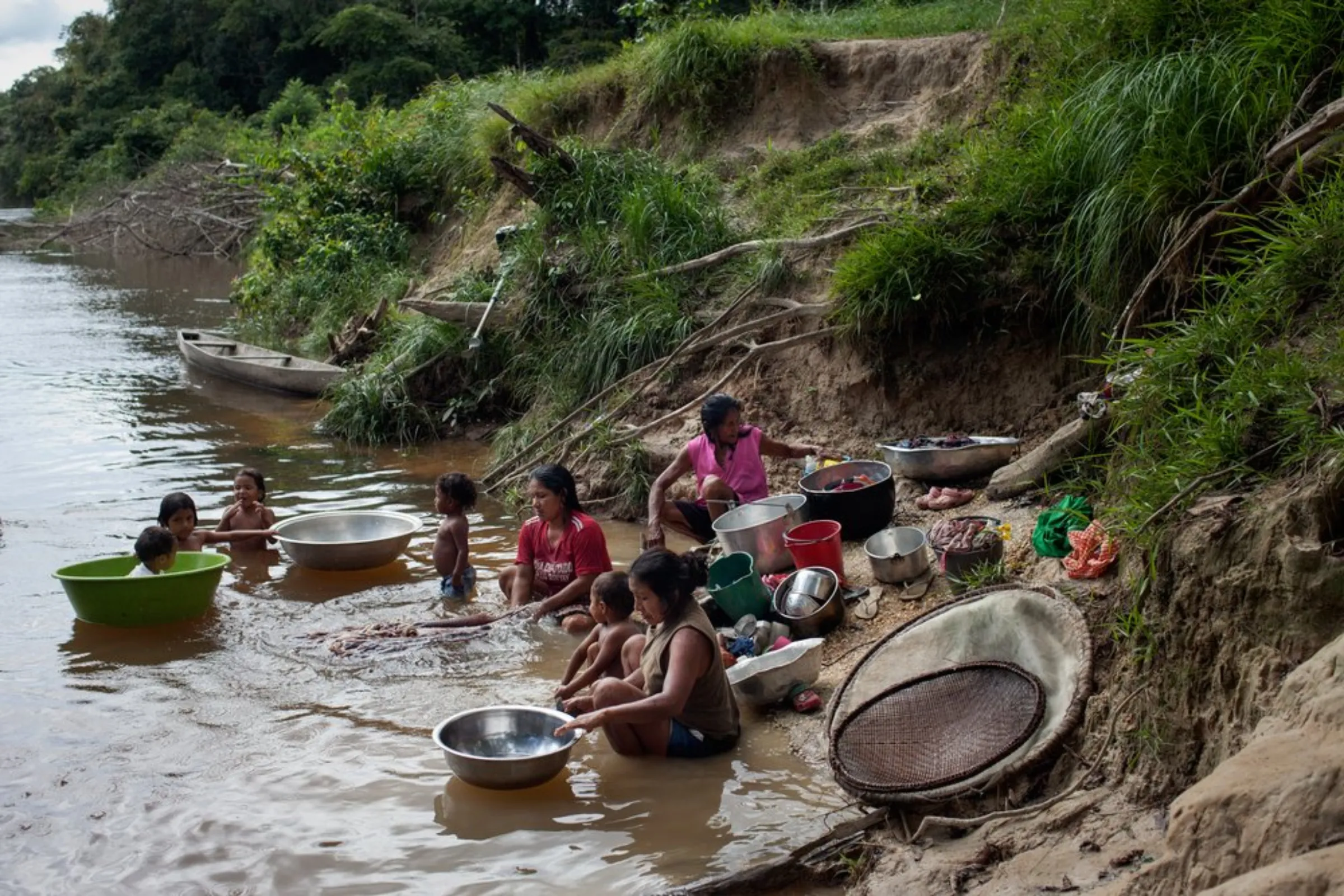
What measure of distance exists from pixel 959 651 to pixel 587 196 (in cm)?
773

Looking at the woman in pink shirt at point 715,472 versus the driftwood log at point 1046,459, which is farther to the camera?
the woman in pink shirt at point 715,472

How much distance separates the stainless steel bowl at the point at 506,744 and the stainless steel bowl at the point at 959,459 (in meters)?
3.20

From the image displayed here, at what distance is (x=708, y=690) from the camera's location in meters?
5.16

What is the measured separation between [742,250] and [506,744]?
5891 millimetres

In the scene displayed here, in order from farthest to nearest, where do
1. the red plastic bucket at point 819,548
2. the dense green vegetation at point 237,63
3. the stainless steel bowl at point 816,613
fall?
the dense green vegetation at point 237,63, the red plastic bucket at point 819,548, the stainless steel bowl at point 816,613

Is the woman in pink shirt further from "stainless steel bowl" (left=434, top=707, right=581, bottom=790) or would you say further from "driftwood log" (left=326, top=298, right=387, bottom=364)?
"driftwood log" (left=326, top=298, right=387, bottom=364)

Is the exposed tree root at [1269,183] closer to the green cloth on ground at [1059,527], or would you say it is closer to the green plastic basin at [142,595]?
the green cloth on ground at [1059,527]

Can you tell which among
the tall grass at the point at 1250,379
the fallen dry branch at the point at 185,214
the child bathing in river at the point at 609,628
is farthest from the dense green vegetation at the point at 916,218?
the fallen dry branch at the point at 185,214

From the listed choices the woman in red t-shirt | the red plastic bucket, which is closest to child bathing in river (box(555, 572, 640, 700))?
the woman in red t-shirt

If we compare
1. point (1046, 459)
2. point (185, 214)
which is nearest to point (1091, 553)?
point (1046, 459)

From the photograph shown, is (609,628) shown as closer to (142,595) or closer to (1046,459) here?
(1046,459)

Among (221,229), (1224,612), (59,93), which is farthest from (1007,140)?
(59,93)

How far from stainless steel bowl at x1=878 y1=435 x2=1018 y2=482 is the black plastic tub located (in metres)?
0.33

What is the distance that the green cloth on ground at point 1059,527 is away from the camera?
540cm
